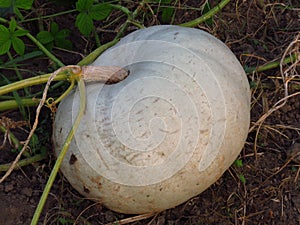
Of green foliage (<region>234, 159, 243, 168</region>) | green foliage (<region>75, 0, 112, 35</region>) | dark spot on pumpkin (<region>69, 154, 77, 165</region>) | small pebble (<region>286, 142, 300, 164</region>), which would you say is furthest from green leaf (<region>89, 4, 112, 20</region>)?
small pebble (<region>286, 142, 300, 164</region>)

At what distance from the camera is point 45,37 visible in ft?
7.13

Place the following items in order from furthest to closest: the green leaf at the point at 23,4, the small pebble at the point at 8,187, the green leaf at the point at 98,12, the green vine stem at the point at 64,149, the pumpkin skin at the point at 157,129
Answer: the green leaf at the point at 98,12
the green leaf at the point at 23,4
the small pebble at the point at 8,187
the pumpkin skin at the point at 157,129
the green vine stem at the point at 64,149

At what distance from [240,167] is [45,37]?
0.83 meters

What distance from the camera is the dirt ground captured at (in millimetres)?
1899

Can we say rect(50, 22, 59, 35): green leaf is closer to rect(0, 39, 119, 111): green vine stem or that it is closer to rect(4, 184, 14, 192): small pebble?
rect(0, 39, 119, 111): green vine stem

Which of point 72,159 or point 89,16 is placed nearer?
point 72,159

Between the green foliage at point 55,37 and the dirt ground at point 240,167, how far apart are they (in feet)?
0.20

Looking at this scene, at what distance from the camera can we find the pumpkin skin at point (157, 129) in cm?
169

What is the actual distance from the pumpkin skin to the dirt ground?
0.39 feet

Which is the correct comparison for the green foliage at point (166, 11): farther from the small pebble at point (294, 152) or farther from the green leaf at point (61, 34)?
the small pebble at point (294, 152)

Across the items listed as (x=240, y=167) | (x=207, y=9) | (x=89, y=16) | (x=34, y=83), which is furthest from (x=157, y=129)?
(x=207, y=9)

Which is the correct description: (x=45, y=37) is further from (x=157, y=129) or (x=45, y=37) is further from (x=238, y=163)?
(x=238, y=163)

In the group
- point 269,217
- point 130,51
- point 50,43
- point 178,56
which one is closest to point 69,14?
point 50,43

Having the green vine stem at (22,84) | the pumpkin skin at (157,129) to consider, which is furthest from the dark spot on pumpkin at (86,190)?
the green vine stem at (22,84)
